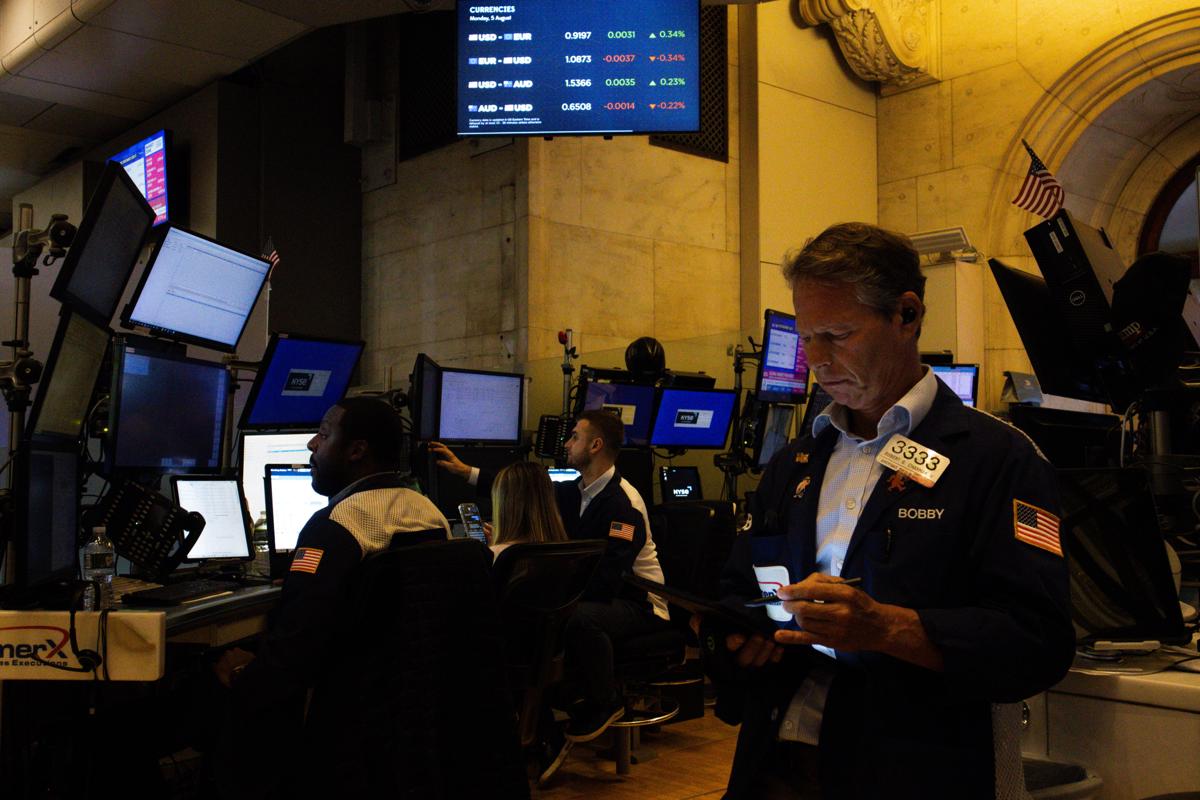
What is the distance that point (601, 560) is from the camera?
3.84m

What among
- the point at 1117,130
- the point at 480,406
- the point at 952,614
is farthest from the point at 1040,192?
the point at 1117,130

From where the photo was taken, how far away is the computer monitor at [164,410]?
9.55 ft

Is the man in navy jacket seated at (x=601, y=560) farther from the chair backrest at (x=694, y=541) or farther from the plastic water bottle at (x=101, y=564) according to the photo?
the plastic water bottle at (x=101, y=564)

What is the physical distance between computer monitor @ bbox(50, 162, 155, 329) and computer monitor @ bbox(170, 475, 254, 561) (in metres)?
0.65

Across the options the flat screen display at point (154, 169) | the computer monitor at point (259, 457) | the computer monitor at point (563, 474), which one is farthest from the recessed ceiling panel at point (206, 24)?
the computer monitor at point (259, 457)

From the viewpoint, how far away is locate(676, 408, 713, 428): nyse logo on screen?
630cm

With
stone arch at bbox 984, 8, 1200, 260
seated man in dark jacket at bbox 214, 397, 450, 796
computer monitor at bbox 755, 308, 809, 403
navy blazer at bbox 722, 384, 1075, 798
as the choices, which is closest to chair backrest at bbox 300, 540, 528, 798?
seated man in dark jacket at bbox 214, 397, 450, 796

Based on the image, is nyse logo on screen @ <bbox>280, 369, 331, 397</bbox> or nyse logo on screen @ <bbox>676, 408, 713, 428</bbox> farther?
nyse logo on screen @ <bbox>676, 408, 713, 428</bbox>

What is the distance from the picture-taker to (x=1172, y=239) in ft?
28.1

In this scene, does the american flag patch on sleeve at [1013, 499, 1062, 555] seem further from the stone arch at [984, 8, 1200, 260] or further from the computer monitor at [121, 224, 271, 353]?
the stone arch at [984, 8, 1200, 260]

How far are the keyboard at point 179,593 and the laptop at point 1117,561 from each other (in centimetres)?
200

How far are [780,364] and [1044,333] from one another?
12.0ft

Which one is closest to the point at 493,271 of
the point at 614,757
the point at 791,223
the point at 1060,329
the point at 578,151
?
the point at 578,151

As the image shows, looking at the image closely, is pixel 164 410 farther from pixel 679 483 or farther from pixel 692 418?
pixel 679 483
